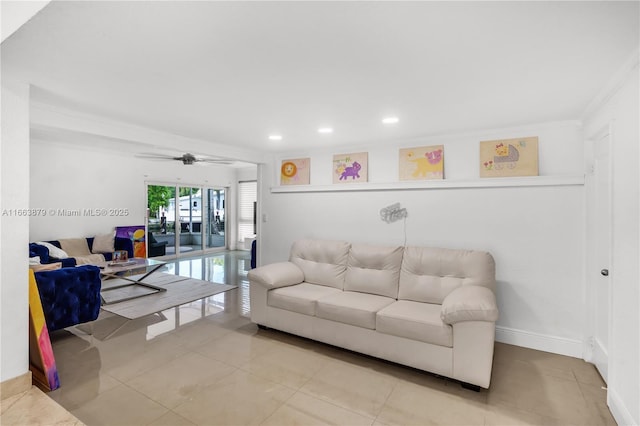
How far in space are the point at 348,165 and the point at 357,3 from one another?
10.5 ft

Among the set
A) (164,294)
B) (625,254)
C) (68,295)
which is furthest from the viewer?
(164,294)

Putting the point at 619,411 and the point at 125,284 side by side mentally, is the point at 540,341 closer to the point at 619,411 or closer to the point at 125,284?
the point at 619,411

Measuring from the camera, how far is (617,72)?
6.74ft

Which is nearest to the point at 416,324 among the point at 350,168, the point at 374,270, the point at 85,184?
the point at 374,270

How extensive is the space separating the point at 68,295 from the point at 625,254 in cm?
469

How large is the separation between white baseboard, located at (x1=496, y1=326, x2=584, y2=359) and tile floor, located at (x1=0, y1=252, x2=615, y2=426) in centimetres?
9

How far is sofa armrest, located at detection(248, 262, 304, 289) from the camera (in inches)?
142

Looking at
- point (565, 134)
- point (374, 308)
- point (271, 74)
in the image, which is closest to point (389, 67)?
point (271, 74)

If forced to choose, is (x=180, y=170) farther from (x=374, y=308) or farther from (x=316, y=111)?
(x=374, y=308)

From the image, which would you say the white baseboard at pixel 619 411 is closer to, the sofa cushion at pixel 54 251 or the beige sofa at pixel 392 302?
the beige sofa at pixel 392 302

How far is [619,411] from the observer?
208 cm

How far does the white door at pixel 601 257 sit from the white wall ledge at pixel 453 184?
347 millimetres

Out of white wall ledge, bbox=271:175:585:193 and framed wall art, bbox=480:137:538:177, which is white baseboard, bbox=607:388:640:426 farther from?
framed wall art, bbox=480:137:538:177

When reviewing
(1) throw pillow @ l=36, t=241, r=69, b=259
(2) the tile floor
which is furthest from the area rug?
(1) throw pillow @ l=36, t=241, r=69, b=259
